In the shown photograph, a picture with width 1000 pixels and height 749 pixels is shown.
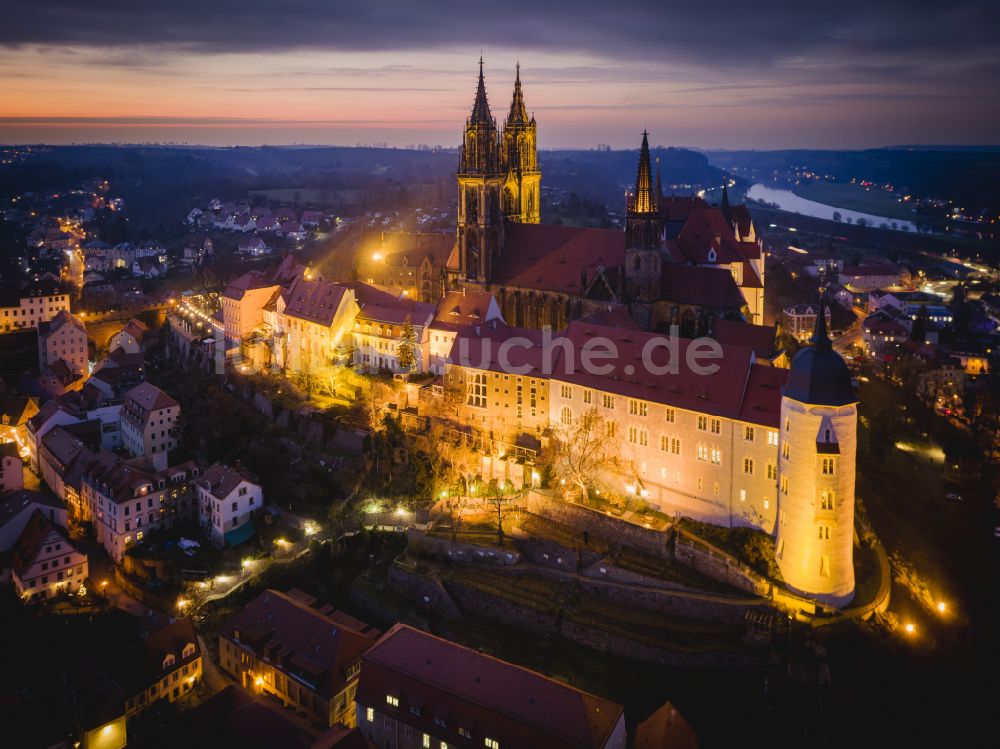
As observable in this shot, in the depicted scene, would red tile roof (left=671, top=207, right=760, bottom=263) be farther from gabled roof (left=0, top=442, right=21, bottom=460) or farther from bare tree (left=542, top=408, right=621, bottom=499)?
gabled roof (left=0, top=442, right=21, bottom=460)

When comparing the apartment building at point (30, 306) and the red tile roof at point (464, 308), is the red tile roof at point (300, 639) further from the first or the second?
the apartment building at point (30, 306)

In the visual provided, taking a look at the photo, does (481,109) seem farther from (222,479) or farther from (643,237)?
(222,479)

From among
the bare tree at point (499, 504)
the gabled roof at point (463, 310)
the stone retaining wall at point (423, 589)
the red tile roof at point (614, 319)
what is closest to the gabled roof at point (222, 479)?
the stone retaining wall at point (423, 589)

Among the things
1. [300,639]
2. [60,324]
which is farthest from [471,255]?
[60,324]

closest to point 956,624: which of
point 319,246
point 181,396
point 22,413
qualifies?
point 181,396

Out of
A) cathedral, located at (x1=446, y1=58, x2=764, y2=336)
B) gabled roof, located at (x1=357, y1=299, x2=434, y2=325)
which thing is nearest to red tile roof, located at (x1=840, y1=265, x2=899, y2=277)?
cathedral, located at (x1=446, y1=58, x2=764, y2=336)

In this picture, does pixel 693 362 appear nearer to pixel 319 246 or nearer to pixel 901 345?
pixel 901 345
